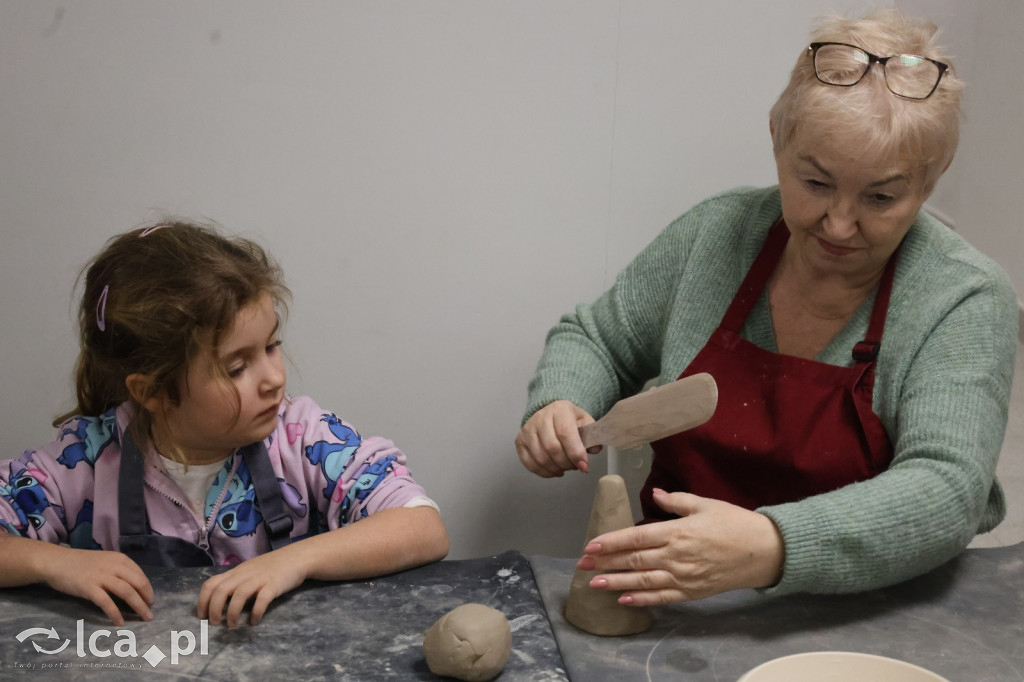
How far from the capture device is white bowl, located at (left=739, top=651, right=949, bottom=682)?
0.89m

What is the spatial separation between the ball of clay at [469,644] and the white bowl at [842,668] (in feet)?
0.87

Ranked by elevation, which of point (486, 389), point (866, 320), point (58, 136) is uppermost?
point (58, 136)

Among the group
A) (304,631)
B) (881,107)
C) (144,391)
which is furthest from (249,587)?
(881,107)

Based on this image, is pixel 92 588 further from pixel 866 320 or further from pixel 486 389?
pixel 866 320

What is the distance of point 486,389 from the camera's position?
179cm

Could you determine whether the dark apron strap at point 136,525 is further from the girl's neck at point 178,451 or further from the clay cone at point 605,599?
the clay cone at point 605,599

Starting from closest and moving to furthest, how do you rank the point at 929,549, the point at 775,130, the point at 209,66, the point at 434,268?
the point at 929,549, the point at 775,130, the point at 209,66, the point at 434,268

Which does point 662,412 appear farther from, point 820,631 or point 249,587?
point 249,587

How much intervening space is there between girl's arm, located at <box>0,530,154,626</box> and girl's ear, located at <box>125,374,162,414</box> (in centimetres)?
21

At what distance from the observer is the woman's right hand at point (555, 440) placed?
125 centimetres

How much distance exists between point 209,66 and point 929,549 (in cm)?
126

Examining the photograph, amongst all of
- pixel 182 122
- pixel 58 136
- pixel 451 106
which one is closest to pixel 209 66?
pixel 182 122

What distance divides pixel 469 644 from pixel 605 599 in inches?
6.7

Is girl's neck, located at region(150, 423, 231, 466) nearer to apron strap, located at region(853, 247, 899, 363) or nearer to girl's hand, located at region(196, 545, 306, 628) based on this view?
girl's hand, located at region(196, 545, 306, 628)
